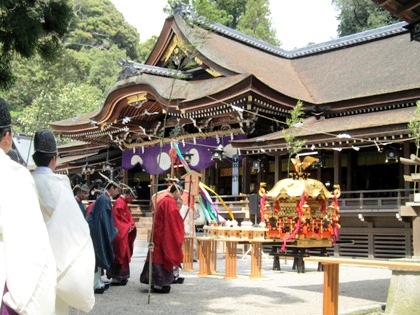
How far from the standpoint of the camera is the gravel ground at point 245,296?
20.8 feet

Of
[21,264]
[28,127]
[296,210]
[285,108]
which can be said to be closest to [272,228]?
[296,210]

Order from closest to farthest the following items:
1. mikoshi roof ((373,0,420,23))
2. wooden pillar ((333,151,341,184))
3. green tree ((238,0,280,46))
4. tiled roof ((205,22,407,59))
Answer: mikoshi roof ((373,0,420,23)) → wooden pillar ((333,151,341,184)) → tiled roof ((205,22,407,59)) → green tree ((238,0,280,46))

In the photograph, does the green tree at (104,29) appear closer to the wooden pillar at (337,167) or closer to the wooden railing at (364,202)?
the wooden railing at (364,202)

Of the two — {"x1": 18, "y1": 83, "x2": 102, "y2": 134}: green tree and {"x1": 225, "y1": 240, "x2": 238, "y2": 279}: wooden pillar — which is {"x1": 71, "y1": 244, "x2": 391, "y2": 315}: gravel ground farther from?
{"x1": 18, "y1": 83, "x2": 102, "y2": 134}: green tree

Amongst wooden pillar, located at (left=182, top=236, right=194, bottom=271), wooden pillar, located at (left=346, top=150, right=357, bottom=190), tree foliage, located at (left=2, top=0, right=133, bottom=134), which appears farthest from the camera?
tree foliage, located at (left=2, top=0, right=133, bottom=134)

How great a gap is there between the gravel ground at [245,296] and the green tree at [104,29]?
43254mm

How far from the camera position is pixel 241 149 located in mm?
16281

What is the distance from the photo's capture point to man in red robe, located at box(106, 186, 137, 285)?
8.16 meters

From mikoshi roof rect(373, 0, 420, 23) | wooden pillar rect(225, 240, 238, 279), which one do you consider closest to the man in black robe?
wooden pillar rect(225, 240, 238, 279)

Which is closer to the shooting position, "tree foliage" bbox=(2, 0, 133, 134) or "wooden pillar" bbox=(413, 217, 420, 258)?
"wooden pillar" bbox=(413, 217, 420, 258)

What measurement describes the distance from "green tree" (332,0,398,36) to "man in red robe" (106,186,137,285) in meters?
28.1

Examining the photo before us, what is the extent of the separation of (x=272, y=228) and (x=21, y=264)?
9730 millimetres

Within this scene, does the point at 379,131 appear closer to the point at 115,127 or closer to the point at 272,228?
the point at 272,228

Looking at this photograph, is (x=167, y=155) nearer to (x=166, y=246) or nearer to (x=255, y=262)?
(x=255, y=262)
